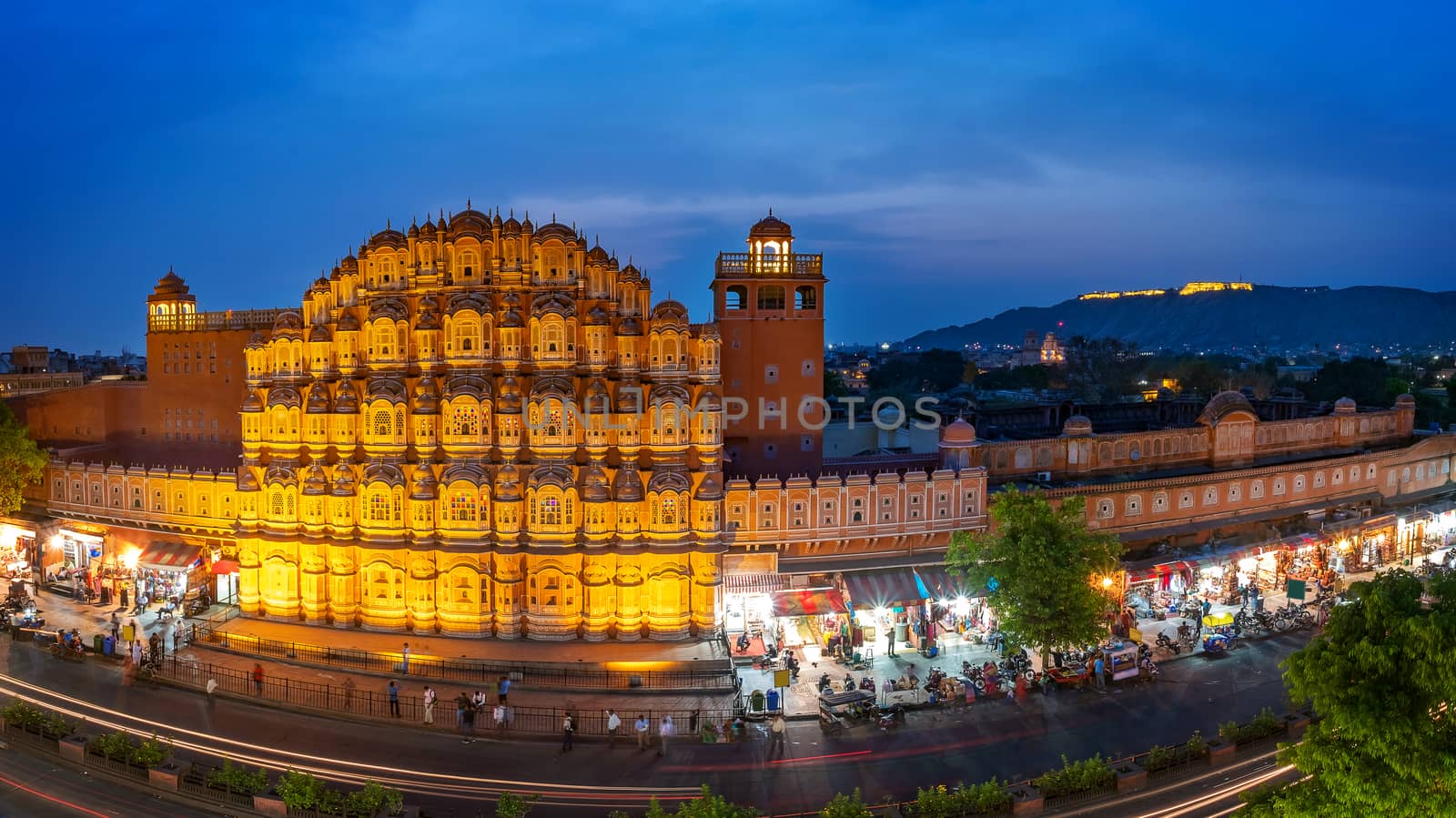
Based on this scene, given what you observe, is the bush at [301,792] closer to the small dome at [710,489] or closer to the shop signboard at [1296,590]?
the small dome at [710,489]

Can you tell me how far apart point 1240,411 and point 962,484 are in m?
22.9

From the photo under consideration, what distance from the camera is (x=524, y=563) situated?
3619cm

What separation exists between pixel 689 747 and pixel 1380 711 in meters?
18.3

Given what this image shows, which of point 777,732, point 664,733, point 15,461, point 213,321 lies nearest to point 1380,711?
point 777,732

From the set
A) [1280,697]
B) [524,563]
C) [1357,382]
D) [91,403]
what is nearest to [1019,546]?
[1280,697]

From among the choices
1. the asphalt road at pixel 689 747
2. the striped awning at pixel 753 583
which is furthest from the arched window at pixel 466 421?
the striped awning at pixel 753 583

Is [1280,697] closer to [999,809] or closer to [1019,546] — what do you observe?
[1019,546]

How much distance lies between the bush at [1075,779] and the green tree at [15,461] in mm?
47543

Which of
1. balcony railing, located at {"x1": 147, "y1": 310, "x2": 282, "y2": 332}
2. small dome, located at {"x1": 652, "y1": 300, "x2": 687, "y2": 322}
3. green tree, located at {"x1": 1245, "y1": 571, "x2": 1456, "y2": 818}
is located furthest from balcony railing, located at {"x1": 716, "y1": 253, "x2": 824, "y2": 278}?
green tree, located at {"x1": 1245, "y1": 571, "x2": 1456, "y2": 818}

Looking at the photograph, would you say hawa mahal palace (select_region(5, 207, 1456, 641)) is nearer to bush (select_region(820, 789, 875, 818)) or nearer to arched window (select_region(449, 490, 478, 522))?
arched window (select_region(449, 490, 478, 522))

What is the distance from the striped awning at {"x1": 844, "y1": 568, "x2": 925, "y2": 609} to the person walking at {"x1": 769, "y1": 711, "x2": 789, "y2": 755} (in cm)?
750

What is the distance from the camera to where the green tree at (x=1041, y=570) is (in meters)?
30.5

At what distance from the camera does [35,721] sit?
1046 inches

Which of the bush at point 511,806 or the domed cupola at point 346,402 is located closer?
the bush at point 511,806
